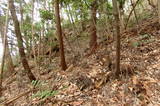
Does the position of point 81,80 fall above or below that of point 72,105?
above

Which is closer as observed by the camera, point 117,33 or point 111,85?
point 117,33

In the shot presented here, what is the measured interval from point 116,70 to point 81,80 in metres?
1.08

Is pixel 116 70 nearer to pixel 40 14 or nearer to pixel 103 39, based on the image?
pixel 103 39

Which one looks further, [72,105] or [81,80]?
[81,80]

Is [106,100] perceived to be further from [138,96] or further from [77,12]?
[77,12]

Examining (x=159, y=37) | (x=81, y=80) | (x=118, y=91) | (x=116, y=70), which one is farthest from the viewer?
(x=159, y=37)

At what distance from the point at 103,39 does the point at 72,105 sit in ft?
14.9

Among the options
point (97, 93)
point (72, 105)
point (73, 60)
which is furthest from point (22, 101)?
point (73, 60)

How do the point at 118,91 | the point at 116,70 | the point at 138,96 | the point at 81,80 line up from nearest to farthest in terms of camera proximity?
the point at 138,96, the point at 118,91, the point at 116,70, the point at 81,80

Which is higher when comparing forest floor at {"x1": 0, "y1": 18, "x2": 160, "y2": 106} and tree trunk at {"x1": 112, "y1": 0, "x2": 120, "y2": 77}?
tree trunk at {"x1": 112, "y1": 0, "x2": 120, "y2": 77}

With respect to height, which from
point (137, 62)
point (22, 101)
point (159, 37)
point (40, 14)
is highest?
point (40, 14)

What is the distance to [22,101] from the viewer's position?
5539 mm

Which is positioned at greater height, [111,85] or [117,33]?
[117,33]

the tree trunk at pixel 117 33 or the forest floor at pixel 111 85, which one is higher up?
the tree trunk at pixel 117 33
